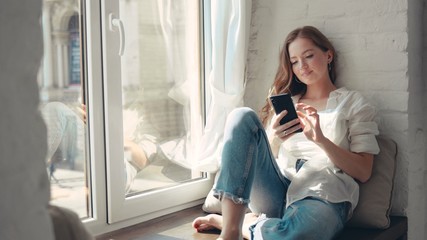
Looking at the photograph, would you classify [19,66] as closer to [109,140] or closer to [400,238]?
[109,140]

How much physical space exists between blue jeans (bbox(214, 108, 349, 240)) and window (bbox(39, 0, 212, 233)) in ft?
1.50

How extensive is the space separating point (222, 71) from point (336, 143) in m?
0.63

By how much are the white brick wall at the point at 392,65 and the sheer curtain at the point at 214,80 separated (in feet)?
0.93

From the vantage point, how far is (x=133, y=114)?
2035 mm

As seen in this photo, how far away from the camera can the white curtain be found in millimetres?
2260

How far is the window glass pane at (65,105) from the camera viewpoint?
1706mm

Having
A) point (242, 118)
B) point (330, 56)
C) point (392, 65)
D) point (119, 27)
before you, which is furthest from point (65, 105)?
point (392, 65)

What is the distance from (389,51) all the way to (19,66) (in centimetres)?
182

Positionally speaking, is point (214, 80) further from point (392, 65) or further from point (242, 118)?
point (392, 65)

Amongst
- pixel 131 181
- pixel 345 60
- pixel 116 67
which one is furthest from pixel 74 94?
pixel 345 60

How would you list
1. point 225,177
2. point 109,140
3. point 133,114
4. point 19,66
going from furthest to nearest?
point 133,114, point 109,140, point 225,177, point 19,66

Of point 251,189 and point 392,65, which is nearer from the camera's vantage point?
point 251,189

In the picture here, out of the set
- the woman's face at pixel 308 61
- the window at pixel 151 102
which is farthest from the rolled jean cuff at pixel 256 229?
the woman's face at pixel 308 61

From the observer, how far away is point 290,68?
216 cm
